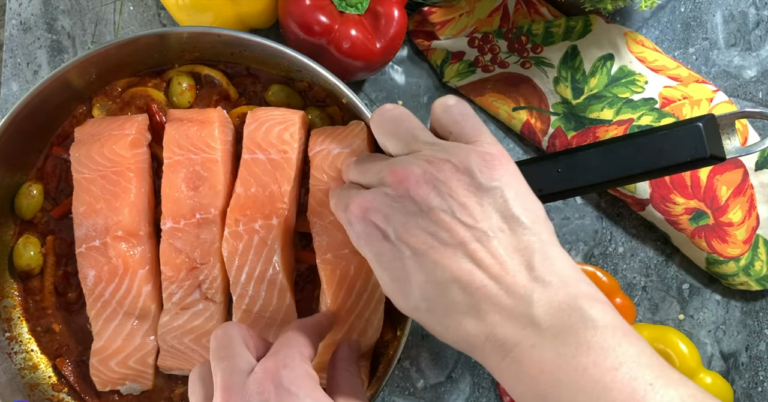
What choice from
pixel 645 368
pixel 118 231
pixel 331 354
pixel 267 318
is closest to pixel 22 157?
pixel 118 231

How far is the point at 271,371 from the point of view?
0.77 meters

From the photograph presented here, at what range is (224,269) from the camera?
3.74 feet

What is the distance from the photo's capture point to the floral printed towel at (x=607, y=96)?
1273 millimetres

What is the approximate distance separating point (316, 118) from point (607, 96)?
663mm

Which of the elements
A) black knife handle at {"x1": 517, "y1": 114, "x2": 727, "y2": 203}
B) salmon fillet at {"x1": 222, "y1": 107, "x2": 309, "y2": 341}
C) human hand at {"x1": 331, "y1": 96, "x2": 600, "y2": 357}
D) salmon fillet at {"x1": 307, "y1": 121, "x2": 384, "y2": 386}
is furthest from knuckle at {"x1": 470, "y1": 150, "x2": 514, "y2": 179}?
salmon fillet at {"x1": 222, "y1": 107, "x2": 309, "y2": 341}

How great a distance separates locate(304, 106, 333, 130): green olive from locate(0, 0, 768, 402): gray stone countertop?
0.56 feet

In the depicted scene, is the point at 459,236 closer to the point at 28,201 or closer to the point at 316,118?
the point at 316,118

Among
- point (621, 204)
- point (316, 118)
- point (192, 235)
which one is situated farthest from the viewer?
point (621, 204)

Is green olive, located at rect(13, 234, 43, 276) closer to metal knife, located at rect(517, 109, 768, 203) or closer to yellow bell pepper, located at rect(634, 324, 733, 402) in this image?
metal knife, located at rect(517, 109, 768, 203)

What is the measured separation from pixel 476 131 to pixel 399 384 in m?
0.72

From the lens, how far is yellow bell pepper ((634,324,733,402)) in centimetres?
124

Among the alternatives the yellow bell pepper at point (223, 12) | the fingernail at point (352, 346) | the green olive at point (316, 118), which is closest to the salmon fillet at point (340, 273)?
the fingernail at point (352, 346)

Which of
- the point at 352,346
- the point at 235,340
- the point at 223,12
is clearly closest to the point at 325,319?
the point at 352,346

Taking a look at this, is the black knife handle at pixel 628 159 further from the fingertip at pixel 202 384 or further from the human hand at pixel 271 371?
the fingertip at pixel 202 384
